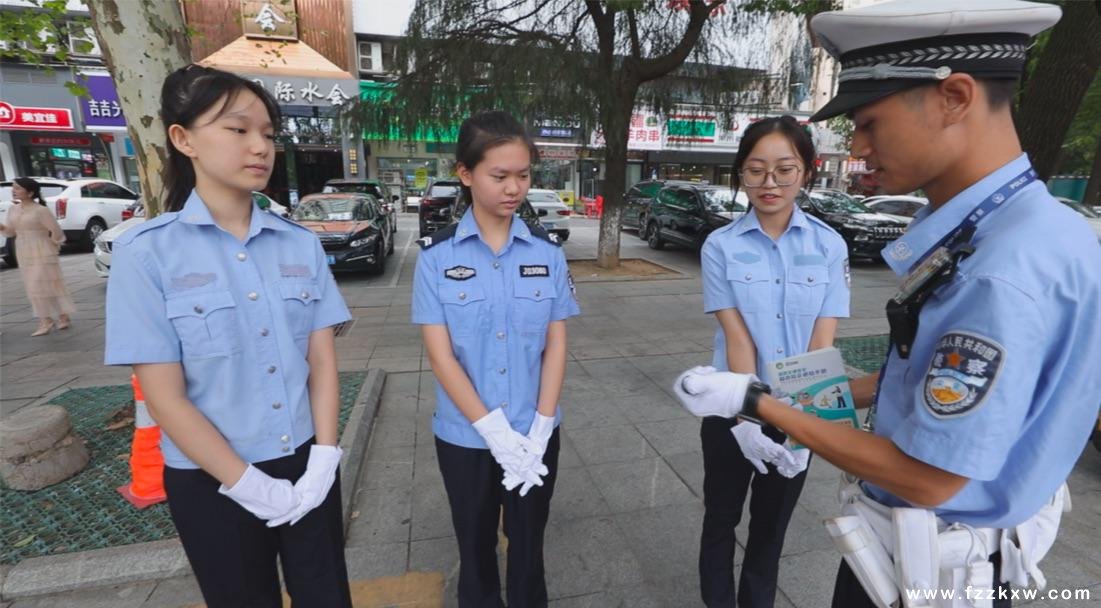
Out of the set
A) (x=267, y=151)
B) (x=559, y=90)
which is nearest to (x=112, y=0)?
(x=267, y=151)

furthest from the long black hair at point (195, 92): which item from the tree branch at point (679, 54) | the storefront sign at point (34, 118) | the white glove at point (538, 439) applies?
the storefront sign at point (34, 118)

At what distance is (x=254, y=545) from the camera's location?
1475 millimetres

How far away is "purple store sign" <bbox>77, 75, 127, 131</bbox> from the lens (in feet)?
55.3

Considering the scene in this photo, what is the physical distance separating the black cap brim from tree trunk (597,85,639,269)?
24.6ft

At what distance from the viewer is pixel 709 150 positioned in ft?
80.7

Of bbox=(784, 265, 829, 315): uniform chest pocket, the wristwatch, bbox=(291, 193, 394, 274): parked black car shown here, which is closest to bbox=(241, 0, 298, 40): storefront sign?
bbox=(291, 193, 394, 274): parked black car

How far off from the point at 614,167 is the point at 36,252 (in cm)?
799

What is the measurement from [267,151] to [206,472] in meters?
0.90

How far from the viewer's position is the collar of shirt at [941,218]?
96 cm

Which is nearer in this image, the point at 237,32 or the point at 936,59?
the point at 936,59

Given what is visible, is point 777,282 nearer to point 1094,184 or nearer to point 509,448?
point 509,448

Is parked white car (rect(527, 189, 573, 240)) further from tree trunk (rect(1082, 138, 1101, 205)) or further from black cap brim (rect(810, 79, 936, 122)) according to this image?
tree trunk (rect(1082, 138, 1101, 205))

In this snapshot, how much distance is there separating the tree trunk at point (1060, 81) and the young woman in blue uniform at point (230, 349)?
5023mm

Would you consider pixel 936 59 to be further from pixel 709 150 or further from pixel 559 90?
pixel 709 150
